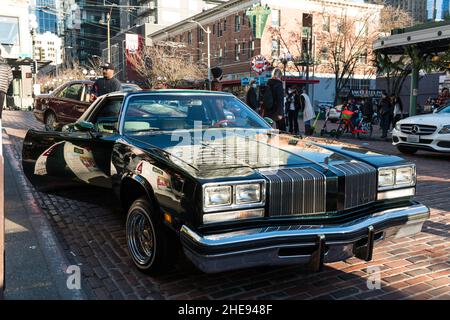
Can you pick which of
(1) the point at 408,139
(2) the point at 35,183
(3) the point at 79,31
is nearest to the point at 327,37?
(1) the point at 408,139

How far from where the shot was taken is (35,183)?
4.99 meters

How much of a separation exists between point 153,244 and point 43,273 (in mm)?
1002

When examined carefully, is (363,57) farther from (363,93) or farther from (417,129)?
(417,129)

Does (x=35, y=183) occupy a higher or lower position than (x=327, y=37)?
lower

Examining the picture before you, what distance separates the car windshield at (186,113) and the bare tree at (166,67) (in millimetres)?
34855

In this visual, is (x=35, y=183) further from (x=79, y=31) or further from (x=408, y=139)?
(x=79, y=31)

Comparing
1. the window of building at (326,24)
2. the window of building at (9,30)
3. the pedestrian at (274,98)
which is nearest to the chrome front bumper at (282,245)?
the pedestrian at (274,98)

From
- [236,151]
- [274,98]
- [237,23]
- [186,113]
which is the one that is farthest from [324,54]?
[236,151]

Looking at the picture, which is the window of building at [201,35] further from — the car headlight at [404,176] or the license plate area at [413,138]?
the car headlight at [404,176]

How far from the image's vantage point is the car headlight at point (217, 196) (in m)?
2.69

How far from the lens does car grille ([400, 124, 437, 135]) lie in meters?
9.26

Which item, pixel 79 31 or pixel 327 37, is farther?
pixel 79 31

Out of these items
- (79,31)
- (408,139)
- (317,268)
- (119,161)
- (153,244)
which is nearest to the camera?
(317,268)
